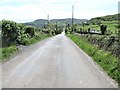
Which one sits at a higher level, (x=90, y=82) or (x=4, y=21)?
(x=4, y=21)

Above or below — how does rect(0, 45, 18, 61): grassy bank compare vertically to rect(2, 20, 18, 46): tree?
below

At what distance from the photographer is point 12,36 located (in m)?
33.9

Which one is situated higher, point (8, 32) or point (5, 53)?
point (8, 32)

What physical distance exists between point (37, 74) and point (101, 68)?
13.4 feet

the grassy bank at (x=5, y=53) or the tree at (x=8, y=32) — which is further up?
the tree at (x=8, y=32)

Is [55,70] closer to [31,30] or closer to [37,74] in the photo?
[37,74]

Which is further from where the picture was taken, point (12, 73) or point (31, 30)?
point (31, 30)

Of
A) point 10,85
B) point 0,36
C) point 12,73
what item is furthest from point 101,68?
point 0,36

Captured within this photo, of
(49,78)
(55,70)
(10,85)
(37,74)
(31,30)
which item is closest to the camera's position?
(10,85)

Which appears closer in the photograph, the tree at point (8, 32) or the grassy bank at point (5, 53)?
the grassy bank at point (5, 53)

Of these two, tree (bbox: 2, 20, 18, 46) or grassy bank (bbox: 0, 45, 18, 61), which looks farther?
tree (bbox: 2, 20, 18, 46)

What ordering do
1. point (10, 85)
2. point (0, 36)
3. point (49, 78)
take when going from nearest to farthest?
point (10, 85), point (49, 78), point (0, 36)

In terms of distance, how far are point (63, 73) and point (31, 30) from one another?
38597 millimetres

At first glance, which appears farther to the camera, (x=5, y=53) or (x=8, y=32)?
(x=8, y=32)
